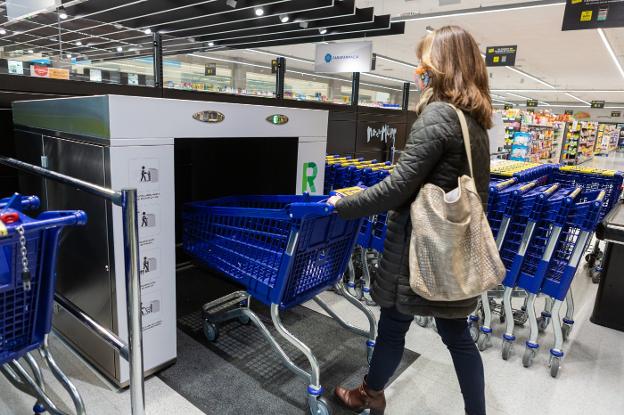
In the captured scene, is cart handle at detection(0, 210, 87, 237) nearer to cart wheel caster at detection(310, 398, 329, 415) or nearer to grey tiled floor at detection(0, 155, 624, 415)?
grey tiled floor at detection(0, 155, 624, 415)

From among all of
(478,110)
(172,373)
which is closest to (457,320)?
(478,110)

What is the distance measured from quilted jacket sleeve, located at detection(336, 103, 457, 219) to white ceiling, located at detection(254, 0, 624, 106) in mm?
6127

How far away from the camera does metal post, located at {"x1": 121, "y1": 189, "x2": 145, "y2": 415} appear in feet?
4.24

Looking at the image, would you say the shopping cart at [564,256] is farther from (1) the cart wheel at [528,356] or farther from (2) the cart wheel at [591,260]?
(2) the cart wheel at [591,260]

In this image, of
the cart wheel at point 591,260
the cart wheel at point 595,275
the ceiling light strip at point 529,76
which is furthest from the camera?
the ceiling light strip at point 529,76

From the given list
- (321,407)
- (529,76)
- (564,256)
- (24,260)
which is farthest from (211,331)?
(529,76)

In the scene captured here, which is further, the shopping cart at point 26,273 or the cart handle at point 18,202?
the cart handle at point 18,202

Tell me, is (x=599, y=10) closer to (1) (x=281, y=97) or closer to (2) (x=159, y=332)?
(1) (x=281, y=97)

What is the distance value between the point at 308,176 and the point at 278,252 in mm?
956

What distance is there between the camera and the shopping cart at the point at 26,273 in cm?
112

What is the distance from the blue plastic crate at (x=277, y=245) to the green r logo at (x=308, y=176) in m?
0.34

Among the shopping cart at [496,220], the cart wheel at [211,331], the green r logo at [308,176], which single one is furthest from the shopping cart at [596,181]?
the cart wheel at [211,331]

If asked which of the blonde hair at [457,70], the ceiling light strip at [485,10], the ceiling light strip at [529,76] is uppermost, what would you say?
the ceiling light strip at [529,76]

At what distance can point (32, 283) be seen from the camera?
1.28 meters
